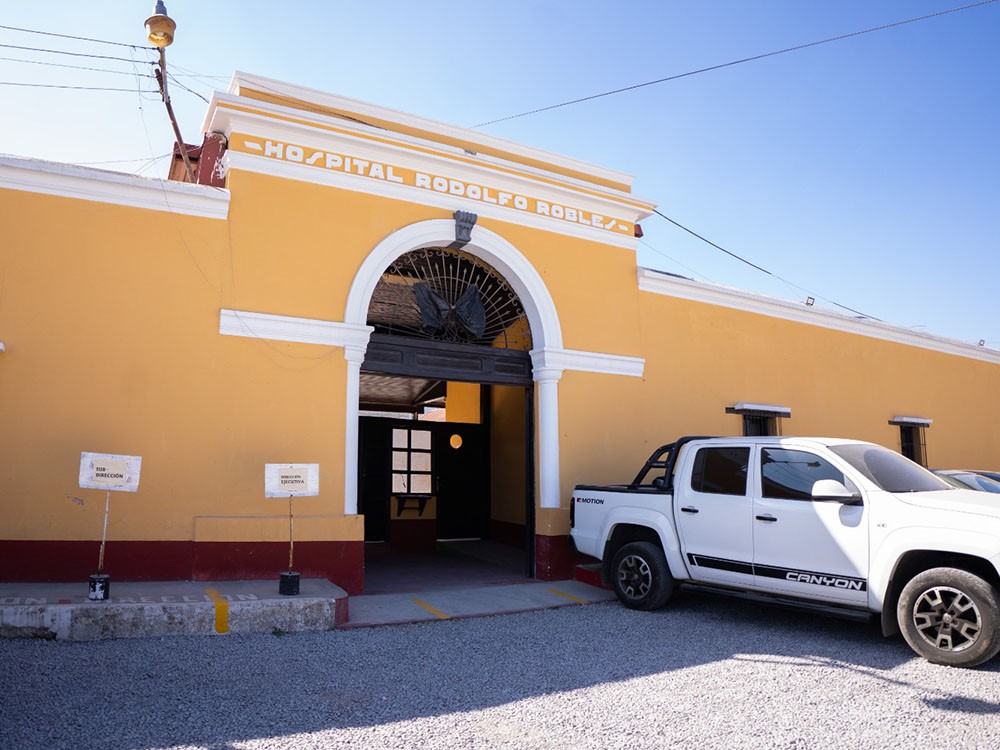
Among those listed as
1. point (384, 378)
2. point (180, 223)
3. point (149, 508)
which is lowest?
point (149, 508)

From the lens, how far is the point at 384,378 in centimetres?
1376

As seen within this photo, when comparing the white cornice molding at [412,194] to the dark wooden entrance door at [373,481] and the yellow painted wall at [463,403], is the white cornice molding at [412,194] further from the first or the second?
the dark wooden entrance door at [373,481]

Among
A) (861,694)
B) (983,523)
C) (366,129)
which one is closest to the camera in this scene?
(861,694)

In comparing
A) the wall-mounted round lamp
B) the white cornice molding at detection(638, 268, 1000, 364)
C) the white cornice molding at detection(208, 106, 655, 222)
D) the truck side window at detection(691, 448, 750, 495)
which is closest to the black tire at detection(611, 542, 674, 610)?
the truck side window at detection(691, 448, 750, 495)

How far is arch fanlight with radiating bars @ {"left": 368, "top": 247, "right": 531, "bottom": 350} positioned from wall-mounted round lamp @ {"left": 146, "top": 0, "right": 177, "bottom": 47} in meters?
3.50

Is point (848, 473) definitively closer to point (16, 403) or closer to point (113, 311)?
point (113, 311)

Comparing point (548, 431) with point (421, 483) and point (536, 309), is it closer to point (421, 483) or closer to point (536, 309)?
point (536, 309)

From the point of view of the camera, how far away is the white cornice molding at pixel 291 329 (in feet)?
25.0

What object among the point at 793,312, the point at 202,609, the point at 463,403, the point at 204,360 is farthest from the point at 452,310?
the point at 793,312

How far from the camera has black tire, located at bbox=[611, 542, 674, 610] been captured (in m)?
7.29

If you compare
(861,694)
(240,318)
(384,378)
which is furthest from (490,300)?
(861,694)

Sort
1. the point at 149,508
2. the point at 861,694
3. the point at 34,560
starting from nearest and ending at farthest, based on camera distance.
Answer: the point at 861,694 → the point at 34,560 → the point at 149,508

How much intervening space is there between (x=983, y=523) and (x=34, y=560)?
7.93 meters

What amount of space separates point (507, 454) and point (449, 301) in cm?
427
